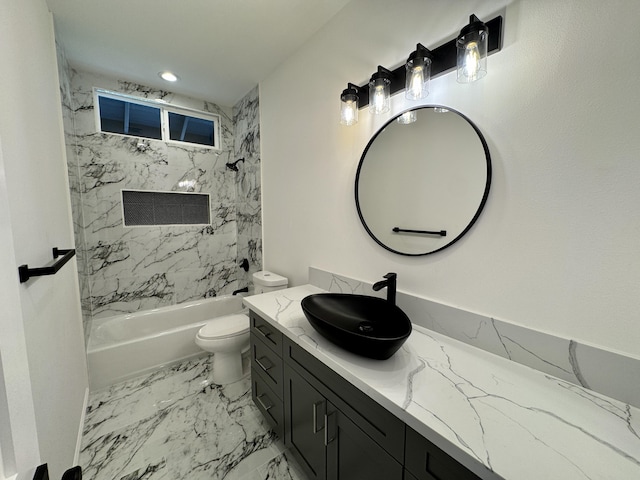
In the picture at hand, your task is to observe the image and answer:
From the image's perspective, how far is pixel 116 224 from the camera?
2.54 metres

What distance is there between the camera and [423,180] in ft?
4.17

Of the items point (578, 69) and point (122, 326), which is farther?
point (122, 326)

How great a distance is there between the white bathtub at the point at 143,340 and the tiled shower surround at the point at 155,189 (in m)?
0.17

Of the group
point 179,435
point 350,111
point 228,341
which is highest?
point 350,111

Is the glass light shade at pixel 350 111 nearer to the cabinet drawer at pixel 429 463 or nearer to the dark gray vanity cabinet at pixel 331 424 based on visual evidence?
the dark gray vanity cabinet at pixel 331 424

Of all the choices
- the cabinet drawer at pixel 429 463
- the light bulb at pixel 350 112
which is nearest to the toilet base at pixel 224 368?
the cabinet drawer at pixel 429 463

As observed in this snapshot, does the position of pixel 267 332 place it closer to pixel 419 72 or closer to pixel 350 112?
pixel 350 112

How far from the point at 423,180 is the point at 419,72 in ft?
1.59

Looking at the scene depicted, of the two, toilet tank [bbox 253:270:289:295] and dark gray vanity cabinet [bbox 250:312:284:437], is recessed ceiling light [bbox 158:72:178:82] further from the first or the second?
dark gray vanity cabinet [bbox 250:312:284:437]

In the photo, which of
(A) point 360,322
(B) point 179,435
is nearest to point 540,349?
(A) point 360,322

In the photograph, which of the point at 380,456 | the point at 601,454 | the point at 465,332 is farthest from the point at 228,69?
the point at 601,454

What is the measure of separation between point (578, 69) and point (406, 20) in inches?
32.4

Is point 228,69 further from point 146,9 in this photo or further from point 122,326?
point 122,326

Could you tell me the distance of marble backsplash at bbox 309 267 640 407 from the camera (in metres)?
0.78
